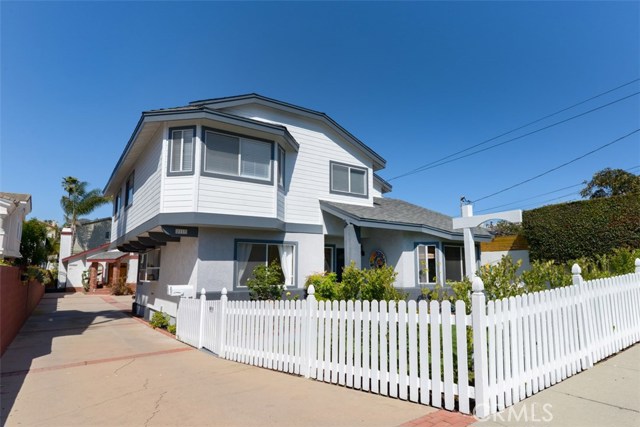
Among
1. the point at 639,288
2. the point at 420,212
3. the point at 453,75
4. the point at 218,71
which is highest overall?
the point at 453,75

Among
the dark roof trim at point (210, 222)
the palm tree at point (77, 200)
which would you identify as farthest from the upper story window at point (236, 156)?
the palm tree at point (77, 200)

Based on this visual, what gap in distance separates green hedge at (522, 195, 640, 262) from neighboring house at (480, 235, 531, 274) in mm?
566

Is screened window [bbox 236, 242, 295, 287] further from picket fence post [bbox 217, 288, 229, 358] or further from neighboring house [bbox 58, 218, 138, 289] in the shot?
neighboring house [bbox 58, 218, 138, 289]

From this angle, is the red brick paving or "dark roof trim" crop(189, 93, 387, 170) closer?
the red brick paving

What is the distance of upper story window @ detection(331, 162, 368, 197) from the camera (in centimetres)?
1436

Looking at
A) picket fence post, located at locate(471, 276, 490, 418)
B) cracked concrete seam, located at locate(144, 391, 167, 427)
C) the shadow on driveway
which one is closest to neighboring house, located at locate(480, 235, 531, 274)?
picket fence post, located at locate(471, 276, 490, 418)

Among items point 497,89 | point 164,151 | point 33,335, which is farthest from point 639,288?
point 33,335

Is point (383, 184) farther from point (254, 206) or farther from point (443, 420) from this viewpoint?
point (443, 420)

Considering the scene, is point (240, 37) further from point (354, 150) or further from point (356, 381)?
point (356, 381)

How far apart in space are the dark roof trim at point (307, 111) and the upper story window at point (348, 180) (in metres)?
0.92

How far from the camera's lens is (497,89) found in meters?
17.7

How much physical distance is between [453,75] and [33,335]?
1934cm

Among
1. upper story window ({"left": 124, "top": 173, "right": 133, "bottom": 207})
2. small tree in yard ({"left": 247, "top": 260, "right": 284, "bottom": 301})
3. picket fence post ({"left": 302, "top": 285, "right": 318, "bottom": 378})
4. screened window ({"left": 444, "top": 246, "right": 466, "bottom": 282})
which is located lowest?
picket fence post ({"left": 302, "top": 285, "right": 318, "bottom": 378})

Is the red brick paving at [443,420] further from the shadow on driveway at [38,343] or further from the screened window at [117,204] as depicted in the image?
the screened window at [117,204]
